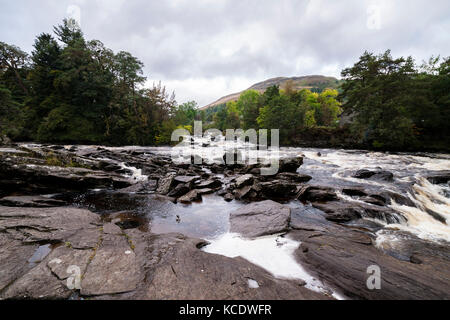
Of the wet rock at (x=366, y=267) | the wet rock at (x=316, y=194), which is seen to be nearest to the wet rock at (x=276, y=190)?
the wet rock at (x=316, y=194)

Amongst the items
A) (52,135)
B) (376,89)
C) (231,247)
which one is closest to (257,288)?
(231,247)

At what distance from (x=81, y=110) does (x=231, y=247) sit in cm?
3996

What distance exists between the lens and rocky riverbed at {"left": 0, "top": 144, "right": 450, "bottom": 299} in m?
2.78

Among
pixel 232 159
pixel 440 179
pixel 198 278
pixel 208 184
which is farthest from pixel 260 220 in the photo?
pixel 440 179

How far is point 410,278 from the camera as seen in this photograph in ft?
10.5

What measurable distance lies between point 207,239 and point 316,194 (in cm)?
566

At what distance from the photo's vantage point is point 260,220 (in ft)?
18.1

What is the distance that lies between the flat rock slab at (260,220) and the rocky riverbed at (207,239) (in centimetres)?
3

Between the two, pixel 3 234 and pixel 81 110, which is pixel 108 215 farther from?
pixel 81 110

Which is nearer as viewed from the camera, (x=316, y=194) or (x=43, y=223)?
(x=43, y=223)

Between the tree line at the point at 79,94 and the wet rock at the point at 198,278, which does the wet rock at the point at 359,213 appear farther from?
the tree line at the point at 79,94

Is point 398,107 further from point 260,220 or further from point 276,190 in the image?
point 260,220

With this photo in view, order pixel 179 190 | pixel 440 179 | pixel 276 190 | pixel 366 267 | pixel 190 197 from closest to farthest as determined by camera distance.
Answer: pixel 366 267
pixel 190 197
pixel 179 190
pixel 276 190
pixel 440 179

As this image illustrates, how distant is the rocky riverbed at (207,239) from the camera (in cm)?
278
